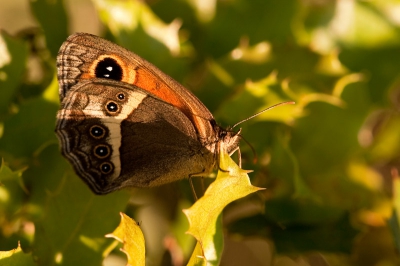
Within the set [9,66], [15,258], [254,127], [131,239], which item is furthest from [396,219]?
[9,66]

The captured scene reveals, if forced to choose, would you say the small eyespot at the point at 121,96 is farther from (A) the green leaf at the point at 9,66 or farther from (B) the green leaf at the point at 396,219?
(B) the green leaf at the point at 396,219

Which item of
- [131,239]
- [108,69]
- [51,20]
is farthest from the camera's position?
[51,20]

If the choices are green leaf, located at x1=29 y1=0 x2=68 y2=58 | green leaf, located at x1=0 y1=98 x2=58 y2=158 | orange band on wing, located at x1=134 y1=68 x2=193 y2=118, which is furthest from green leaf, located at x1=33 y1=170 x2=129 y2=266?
green leaf, located at x1=29 y1=0 x2=68 y2=58

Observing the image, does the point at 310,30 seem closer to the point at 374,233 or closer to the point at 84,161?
the point at 374,233

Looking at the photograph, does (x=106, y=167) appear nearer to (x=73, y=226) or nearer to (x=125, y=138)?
(x=125, y=138)

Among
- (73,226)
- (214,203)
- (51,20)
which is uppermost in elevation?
(51,20)

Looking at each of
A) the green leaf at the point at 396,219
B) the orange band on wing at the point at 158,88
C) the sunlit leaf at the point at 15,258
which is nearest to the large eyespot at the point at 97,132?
the orange band on wing at the point at 158,88
